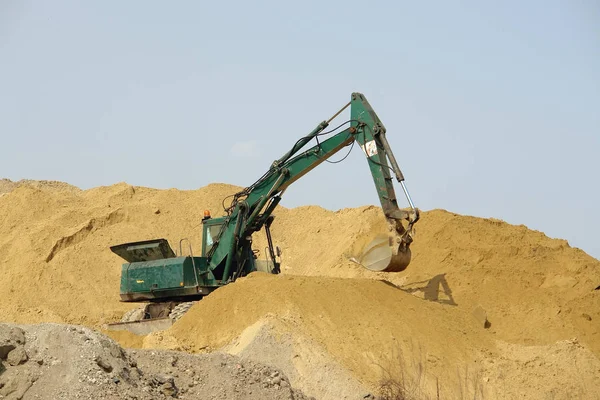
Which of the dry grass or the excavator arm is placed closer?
the dry grass

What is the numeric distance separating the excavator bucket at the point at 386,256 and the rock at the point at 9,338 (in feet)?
24.2

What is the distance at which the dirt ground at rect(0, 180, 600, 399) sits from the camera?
12.6 metres

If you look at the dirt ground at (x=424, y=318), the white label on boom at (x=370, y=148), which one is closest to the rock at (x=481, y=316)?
the dirt ground at (x=424, y=318)

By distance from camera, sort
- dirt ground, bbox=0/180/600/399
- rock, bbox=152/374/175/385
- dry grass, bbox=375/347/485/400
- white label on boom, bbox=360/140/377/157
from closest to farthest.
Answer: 1. rock, bbox=152/374/175/385
2. dry grass, bbox=375/347/485/400
3. dirt ground, bbox=0/180/600/399
4. white label on boom, bbox=360/140/377/157

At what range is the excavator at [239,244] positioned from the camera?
15516 millimetres

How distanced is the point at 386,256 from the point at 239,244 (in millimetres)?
3469

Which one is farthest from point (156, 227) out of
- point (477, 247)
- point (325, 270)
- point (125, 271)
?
point (477, 247)

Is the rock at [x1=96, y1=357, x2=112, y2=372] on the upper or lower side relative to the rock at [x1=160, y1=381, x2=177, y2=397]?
upper

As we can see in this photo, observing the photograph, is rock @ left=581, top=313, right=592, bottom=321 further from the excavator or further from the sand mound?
the sand mound

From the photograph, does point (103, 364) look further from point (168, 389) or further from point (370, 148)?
point (370, 148)

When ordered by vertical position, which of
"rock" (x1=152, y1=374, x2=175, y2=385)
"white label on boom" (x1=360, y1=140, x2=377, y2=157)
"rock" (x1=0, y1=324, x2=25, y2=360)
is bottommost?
"rock" (x1=152, y1=374, x2=175, y2=385)

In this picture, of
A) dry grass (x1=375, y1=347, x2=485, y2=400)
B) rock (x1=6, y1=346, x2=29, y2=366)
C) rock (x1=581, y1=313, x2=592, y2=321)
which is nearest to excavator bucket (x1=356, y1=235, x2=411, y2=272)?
dry grass (x1=375, y1=347, x2=485, y2=400)

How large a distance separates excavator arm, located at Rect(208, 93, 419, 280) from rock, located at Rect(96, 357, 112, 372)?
22.7 feet

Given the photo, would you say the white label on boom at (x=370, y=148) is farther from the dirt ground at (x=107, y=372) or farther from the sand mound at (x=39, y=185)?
the sand mound at (x=39, y=185)
